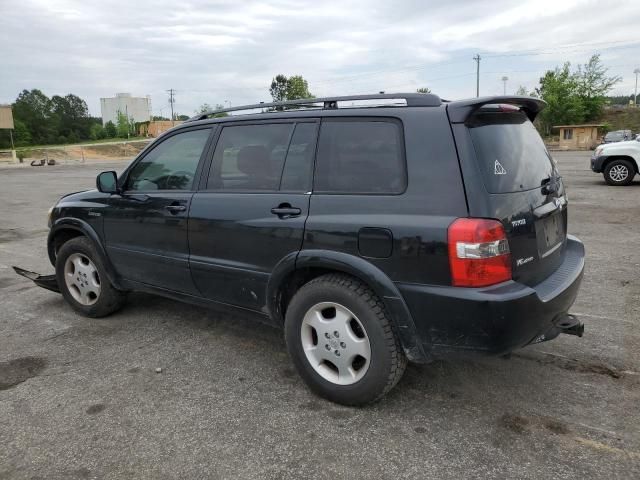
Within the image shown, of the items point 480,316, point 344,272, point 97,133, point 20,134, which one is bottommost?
point 480,316

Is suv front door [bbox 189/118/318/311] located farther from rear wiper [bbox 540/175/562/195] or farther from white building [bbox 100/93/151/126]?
white building [bbox 100/93/151/126]

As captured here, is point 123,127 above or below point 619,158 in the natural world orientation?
above

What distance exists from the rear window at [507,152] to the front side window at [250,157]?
1195mm

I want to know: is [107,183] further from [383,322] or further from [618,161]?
[618,161]

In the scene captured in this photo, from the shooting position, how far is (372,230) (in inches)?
107

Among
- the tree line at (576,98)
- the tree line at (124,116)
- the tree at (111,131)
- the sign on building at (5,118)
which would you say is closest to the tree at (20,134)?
the tree line at (124,116)

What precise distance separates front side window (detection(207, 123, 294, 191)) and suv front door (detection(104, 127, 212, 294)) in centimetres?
19

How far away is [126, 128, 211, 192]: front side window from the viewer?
375 centimetres

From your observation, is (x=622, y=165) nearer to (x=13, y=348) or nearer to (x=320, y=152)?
(x=320, y=152)

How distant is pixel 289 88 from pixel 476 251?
9589cm

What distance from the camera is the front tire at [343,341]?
276cm

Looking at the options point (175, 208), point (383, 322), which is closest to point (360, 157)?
point (383, 322)

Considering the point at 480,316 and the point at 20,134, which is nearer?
the point at 480,316

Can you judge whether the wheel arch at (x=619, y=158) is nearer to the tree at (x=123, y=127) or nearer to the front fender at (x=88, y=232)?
the front fender at (x=88, y=232)
